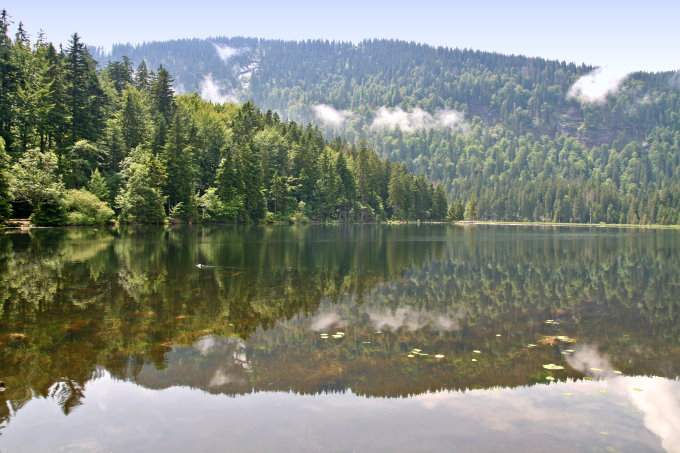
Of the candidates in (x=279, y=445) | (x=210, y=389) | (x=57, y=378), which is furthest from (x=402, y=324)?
(x=57, y=378)

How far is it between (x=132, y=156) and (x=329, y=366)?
80.3 meters

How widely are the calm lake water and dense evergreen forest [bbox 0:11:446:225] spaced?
48.2 metres

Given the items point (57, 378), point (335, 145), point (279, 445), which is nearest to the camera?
point (279, 445)

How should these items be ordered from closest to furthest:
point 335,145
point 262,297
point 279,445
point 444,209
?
point 279,445 < point 262,297 < point 335,145 < point 444,209

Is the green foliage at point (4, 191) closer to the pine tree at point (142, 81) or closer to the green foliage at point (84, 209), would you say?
the green foliage at point (84, 209)

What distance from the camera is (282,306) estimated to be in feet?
60.4

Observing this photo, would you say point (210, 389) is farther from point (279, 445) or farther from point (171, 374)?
point (279, 445)

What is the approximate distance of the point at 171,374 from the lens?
36.0ft

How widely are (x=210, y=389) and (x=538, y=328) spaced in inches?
445

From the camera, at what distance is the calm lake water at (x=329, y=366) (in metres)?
8.52

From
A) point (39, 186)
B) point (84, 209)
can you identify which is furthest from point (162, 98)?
point (39, 186)

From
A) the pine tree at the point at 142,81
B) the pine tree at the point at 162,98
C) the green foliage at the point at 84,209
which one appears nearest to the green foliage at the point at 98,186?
the green foliage at the point at 84,209

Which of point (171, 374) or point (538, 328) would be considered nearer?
point (171, 374)

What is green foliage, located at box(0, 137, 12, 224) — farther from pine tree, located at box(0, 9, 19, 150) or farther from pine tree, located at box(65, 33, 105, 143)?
pine tree, located at box(65, 33, 105, 143)
